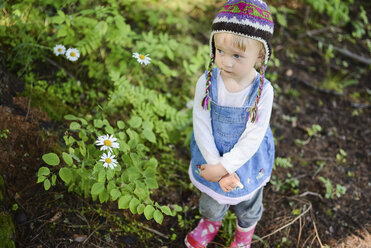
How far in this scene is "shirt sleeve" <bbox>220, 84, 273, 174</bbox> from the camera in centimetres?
187

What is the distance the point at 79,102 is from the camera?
116 inches

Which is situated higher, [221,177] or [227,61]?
[227,61]

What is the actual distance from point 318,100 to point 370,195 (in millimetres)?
1457

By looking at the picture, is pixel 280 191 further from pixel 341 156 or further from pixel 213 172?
pixel 213 172

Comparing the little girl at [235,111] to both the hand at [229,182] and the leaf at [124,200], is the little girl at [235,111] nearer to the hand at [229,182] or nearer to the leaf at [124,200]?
the hand at [229,182]

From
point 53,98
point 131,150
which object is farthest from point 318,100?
point 53,98

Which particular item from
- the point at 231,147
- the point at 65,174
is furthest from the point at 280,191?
the point at 65,174

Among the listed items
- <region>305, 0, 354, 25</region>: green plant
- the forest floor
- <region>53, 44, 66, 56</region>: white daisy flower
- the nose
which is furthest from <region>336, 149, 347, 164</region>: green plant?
<region>53, 44, 66, 56</region>: white daisy flower

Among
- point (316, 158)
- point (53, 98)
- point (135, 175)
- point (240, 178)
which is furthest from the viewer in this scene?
point (316, 158)

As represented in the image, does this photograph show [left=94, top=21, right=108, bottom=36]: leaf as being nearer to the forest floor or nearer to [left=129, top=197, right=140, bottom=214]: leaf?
the forest floor

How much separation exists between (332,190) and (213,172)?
1.67 metres

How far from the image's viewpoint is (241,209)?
2264mm

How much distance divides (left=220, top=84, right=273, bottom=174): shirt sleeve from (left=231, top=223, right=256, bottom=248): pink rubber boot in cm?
66

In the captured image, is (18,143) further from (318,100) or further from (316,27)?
(316,27)
